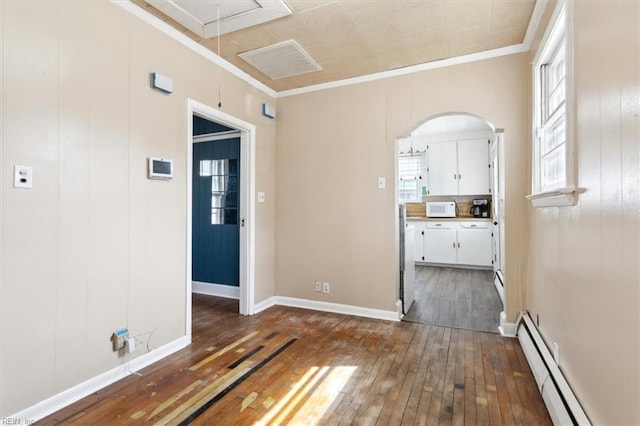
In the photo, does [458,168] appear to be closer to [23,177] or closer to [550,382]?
[550,382]

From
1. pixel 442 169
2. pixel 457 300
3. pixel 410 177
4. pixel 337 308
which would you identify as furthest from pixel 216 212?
pixel 442 169

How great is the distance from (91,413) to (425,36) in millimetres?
3699

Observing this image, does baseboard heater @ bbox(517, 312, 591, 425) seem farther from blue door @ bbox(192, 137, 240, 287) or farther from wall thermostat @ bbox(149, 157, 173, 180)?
blue door @ bbox(192, 137, 240, 287)

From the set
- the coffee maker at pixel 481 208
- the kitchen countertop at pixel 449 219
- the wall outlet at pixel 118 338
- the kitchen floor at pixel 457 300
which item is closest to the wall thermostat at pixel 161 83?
the wall outlet at pixel 118 338

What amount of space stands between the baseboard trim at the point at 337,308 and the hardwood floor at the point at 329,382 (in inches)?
12.3

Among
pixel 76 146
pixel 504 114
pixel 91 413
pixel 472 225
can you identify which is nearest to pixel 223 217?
pixel 76 146

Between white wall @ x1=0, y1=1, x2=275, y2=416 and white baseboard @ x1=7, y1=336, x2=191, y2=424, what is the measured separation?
39mm

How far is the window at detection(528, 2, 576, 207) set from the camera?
1.79 meters

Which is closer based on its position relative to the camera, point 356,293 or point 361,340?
point 361,340

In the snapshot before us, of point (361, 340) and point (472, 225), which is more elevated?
point (472, 225)

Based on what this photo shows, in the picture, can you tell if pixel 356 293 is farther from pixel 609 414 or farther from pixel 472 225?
pixel 472 225

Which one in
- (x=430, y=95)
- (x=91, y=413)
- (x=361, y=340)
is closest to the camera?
(x=91, y=413)

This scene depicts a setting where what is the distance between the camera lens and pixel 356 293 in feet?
11.9

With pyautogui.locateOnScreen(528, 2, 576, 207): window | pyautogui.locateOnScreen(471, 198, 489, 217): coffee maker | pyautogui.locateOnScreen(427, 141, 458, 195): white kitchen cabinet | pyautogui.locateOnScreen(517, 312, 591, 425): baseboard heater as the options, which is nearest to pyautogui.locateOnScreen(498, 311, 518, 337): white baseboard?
pyautogui.locateOnScreen(517, 312, 591, 425): baseboard heater
